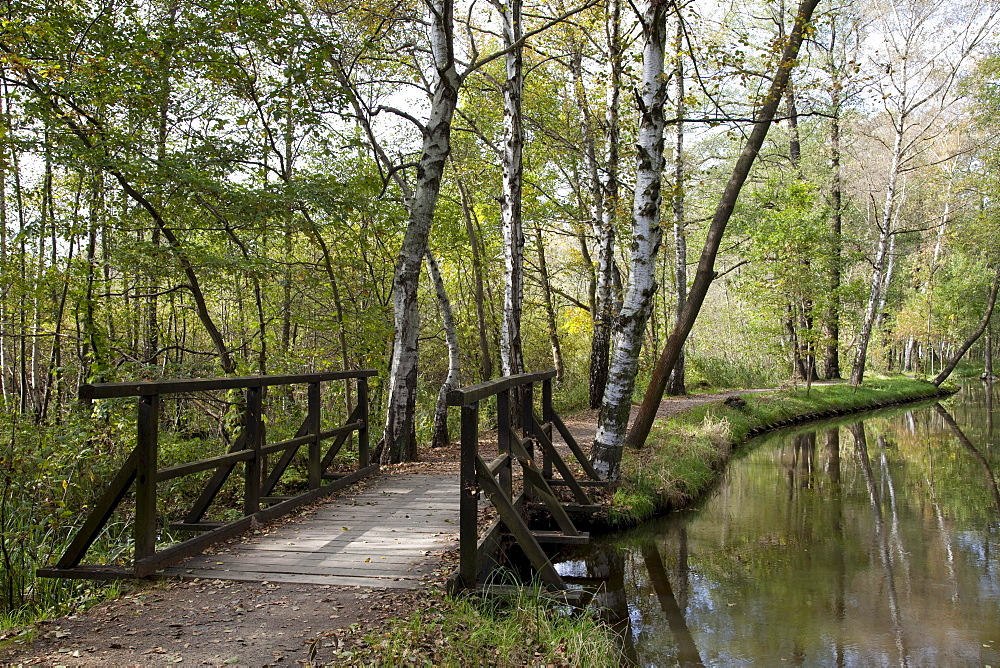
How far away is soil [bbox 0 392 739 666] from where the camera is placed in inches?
140

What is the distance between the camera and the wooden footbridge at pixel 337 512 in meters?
4.69

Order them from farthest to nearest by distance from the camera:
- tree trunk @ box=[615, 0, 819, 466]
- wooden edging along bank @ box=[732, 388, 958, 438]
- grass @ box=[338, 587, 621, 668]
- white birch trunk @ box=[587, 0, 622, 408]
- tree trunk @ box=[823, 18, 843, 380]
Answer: tree trunk @ box=[823, 18, 843, 380]
wooden edging along bank @ box=[732, 388, 958, 438]
white birch trunk @ box=[587, 0, 622, 408]
tree trunk @ box=[615, 0, 819, 466]
grass @ box=[338, 587, 621, 668]

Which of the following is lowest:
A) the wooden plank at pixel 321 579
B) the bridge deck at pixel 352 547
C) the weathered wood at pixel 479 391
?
the wooden plank at pixel 321 579

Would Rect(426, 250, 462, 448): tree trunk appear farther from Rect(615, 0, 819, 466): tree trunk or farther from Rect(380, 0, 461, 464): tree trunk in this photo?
Rect(615, 0, 819, 466): tree trunk

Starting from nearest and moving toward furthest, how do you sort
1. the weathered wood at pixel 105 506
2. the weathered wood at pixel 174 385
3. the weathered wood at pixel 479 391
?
the weathered wood at pixel 174 385, the weathered wood at pixel 479 391, the weathered wood at pixel 105 506

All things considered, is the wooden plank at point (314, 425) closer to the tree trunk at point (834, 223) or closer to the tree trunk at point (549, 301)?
the tree trunk at point (549, 301)

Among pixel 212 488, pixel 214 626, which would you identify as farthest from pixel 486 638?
pixel 212 488

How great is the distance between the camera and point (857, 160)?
23.8 meters

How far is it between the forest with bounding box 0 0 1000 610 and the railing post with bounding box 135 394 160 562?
4.61ft

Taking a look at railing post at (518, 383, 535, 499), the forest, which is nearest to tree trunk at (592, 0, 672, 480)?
the forest

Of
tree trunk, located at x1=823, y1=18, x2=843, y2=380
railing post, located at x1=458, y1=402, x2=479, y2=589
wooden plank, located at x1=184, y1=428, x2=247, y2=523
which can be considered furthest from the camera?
tree trunk, located at x1=823, y1=18, x2=843, y2=380

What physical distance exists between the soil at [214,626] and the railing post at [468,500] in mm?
172

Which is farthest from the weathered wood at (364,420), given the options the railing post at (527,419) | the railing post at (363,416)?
the railing post at (527,419)

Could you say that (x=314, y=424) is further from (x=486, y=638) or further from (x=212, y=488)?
(x=486, y=638)
